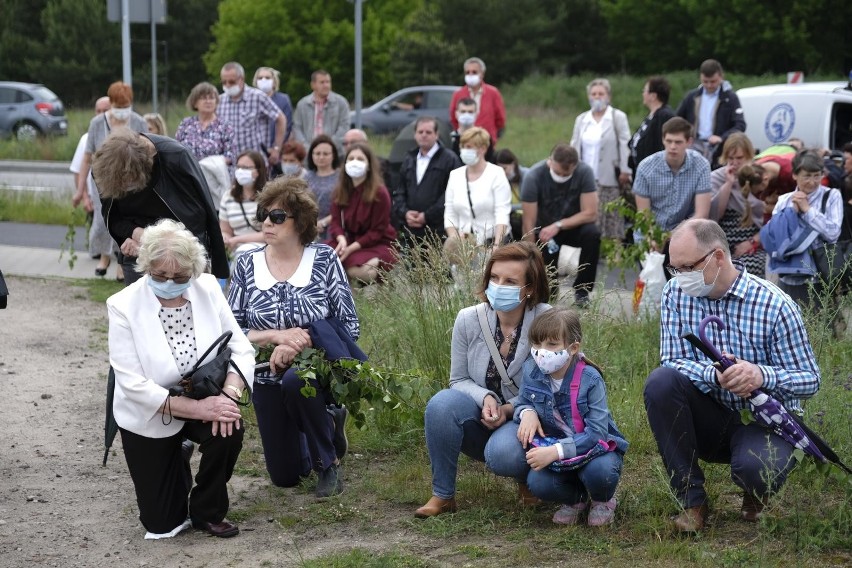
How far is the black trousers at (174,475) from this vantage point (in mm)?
5344

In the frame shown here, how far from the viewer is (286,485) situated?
Answer: 6.08 m

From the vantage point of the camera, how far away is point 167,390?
526 centimetres

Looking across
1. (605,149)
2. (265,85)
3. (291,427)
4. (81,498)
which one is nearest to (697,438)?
(291,427)

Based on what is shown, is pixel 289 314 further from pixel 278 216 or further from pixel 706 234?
pixel 706 234

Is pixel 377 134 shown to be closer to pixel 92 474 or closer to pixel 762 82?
pixel 762 82

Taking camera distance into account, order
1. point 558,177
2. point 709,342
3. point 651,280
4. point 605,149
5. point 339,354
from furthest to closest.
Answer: point 605,149 → point 558,177 → point 651,280 → point 339,354 → point 709,342

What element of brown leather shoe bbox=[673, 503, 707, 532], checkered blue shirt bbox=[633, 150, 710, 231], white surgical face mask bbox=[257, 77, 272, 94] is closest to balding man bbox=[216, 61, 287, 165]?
white surgical face mask bbox=[257, 77, 272, 94]

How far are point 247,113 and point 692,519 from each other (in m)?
8.22

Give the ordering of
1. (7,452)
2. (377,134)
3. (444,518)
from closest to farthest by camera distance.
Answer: (444,518) < (7,452) < (377,134)

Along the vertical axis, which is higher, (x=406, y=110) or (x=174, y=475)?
(x=406, y=110)

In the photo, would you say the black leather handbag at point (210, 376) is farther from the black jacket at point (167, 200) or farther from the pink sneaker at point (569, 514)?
the black jacket at point (167, 200)

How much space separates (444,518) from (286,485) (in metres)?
1.04

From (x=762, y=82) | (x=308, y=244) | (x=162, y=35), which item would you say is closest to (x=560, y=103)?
(x=762, y=82)

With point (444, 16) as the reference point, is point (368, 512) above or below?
below
